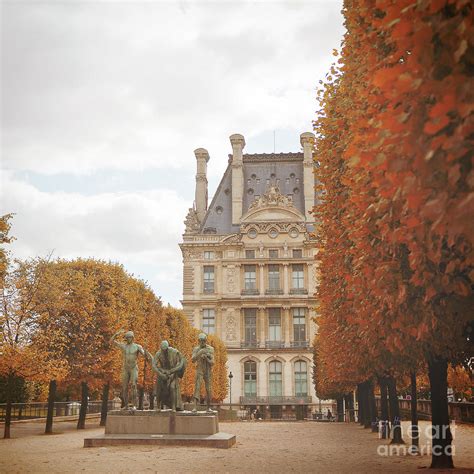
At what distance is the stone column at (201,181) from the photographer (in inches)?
2694

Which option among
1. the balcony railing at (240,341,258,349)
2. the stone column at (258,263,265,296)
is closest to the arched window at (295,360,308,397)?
the balcony railing at (240,341,258,349)

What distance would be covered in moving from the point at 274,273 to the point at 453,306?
180 feet

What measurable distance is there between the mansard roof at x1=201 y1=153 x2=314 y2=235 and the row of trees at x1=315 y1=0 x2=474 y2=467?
49.4 metres

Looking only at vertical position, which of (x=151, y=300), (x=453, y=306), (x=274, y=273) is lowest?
(x=453, y=306)

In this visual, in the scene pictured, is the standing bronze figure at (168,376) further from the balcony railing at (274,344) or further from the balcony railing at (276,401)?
the balcony railing at (274,344)

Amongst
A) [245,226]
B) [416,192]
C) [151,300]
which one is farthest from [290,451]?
[245,226]

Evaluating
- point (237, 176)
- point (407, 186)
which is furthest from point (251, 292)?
point (407, 186)

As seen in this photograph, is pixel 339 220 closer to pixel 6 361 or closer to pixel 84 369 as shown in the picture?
pixel 6 361

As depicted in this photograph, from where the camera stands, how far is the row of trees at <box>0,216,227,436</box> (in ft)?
84.1

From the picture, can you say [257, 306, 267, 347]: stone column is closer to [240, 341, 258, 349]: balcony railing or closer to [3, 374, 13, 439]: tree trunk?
[240, 341, 258, 349]: balcony railing

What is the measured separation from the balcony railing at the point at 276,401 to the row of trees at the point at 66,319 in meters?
24.0

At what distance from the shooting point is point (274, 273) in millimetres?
63344

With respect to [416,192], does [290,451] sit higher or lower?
lower

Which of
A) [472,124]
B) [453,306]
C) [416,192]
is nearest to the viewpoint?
[472,124]
